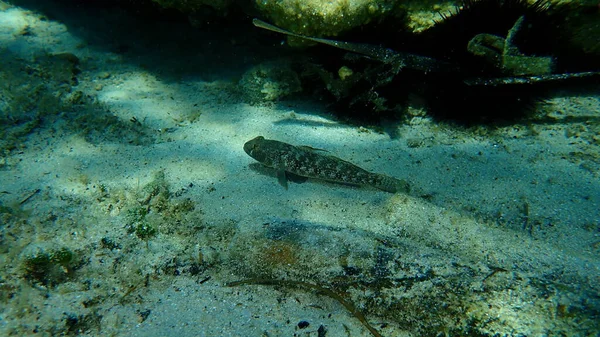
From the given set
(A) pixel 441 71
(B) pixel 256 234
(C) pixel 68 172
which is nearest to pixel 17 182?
(C) pixel 68 172

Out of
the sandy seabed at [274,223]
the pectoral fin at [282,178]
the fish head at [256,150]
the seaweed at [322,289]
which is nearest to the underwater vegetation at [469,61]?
the sandy seabed at [274,223]

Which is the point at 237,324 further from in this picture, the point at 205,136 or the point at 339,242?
the point at 205,136

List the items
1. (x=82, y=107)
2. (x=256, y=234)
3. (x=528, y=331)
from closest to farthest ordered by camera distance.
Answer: (x=528, y=331), (x=256, y=234), (x=82, y=107)

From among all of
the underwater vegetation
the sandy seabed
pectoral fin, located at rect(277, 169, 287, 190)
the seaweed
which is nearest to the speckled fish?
pectoral fin, located at rect(277, 169, 287, 190)

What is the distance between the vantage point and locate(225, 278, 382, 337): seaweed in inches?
86.4

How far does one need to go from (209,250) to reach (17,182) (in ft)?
8.86

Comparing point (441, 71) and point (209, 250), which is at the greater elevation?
point (441, 71)

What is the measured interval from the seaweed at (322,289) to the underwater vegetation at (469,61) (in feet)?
10.1

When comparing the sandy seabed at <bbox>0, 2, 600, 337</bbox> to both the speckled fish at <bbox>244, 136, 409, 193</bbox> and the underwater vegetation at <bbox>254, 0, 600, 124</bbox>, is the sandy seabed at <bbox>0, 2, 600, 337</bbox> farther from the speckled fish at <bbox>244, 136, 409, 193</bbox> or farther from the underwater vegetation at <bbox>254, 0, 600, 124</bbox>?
the underwater vegetation at <bbox>254, 0, 600, 124</bbox>

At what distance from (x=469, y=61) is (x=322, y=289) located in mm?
3612

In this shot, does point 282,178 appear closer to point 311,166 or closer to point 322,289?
point 311,166

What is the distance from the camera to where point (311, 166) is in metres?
3.87

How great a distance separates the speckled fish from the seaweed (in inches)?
59.9

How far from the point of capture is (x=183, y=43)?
24.0ft
